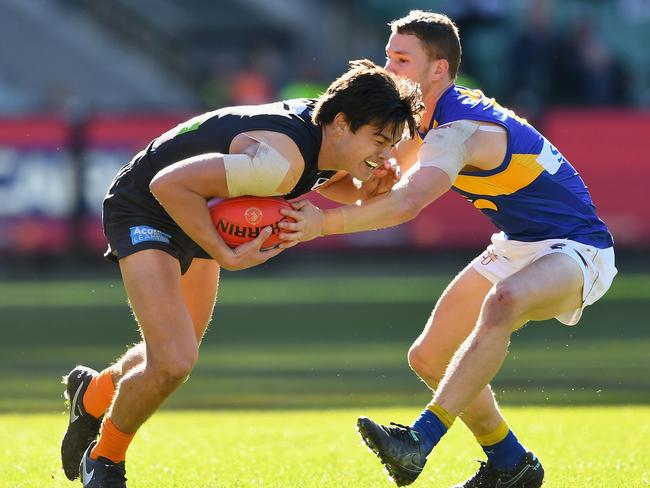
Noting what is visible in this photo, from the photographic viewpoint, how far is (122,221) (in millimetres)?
6156

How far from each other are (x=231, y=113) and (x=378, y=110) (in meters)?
0.71

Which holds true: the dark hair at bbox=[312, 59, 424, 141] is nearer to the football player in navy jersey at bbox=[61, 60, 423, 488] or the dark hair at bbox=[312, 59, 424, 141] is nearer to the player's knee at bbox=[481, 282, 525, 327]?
the football player in navy jersey at bbox=[61, 60, 423, 488]

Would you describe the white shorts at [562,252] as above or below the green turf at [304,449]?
above

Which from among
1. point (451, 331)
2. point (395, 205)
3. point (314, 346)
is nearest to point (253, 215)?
point (395, 205)

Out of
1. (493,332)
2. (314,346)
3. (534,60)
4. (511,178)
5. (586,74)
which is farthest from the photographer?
(586,74)

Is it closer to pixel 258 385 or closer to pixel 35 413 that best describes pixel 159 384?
pixel 35 413

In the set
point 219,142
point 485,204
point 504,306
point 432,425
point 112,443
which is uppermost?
point 219,142

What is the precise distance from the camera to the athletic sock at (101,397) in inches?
267

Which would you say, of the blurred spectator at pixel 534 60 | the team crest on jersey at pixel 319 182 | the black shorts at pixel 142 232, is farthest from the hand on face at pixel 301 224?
the blurred spectator at pixel 534 60

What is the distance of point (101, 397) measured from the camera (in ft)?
22.3

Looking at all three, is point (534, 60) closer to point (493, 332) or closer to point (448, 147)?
point (448, 147)

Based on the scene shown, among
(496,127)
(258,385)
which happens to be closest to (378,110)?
(496,127)

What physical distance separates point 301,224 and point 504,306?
0.97 meters

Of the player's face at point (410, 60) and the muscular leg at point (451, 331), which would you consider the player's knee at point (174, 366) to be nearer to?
the muscular leg at point (451, 331)
